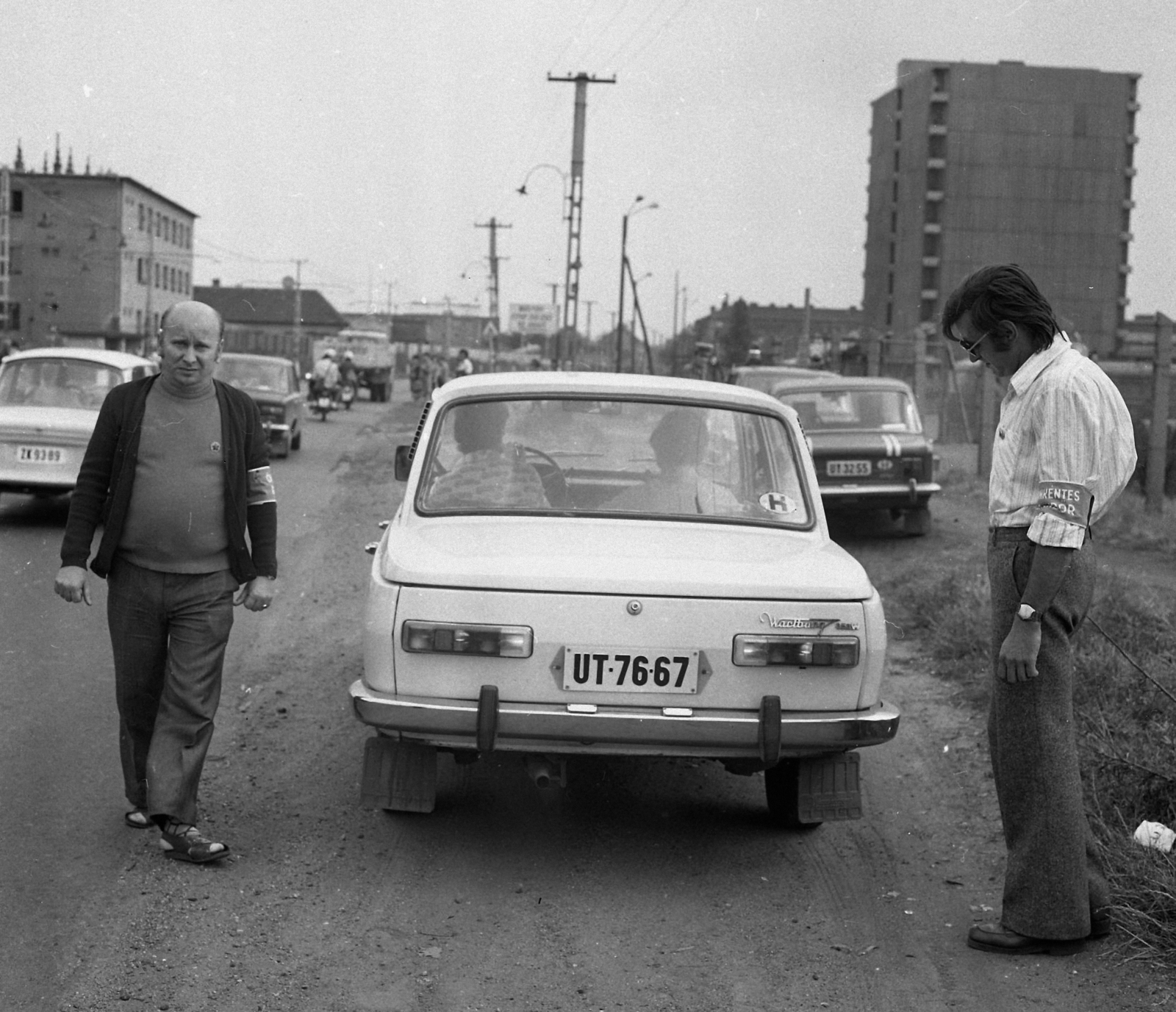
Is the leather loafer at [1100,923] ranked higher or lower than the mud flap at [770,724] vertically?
lower

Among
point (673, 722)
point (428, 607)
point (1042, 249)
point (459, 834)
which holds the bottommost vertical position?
point (459, 834)

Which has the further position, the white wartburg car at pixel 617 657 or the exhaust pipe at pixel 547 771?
the exhaust pipe at pixel 547 771

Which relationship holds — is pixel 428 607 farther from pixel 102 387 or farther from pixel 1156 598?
pixel 102 387

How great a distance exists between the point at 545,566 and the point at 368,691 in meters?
0.68

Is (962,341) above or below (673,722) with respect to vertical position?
above

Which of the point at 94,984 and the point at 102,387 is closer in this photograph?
the point at 94,984

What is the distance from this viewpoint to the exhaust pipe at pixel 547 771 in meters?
4.87

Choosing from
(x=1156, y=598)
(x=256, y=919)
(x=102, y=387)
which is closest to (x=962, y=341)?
(x=256, y=919)

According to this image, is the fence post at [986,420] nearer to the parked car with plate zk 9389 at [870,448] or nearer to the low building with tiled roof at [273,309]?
the parked car with plate zk 9389 at [870,448]

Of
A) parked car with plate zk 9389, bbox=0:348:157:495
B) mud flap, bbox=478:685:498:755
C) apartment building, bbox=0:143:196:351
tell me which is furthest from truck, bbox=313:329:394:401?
mud flap, bbox=478:685:498:755

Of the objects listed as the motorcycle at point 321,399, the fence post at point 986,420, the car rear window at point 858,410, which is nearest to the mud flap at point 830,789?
the car rear window at point 858,410

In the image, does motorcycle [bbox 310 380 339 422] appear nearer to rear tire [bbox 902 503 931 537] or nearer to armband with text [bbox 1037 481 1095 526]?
rear tire [bbox 902 503 931 537]

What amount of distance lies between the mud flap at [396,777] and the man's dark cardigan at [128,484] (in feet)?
2.25

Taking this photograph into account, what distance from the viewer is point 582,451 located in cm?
579
